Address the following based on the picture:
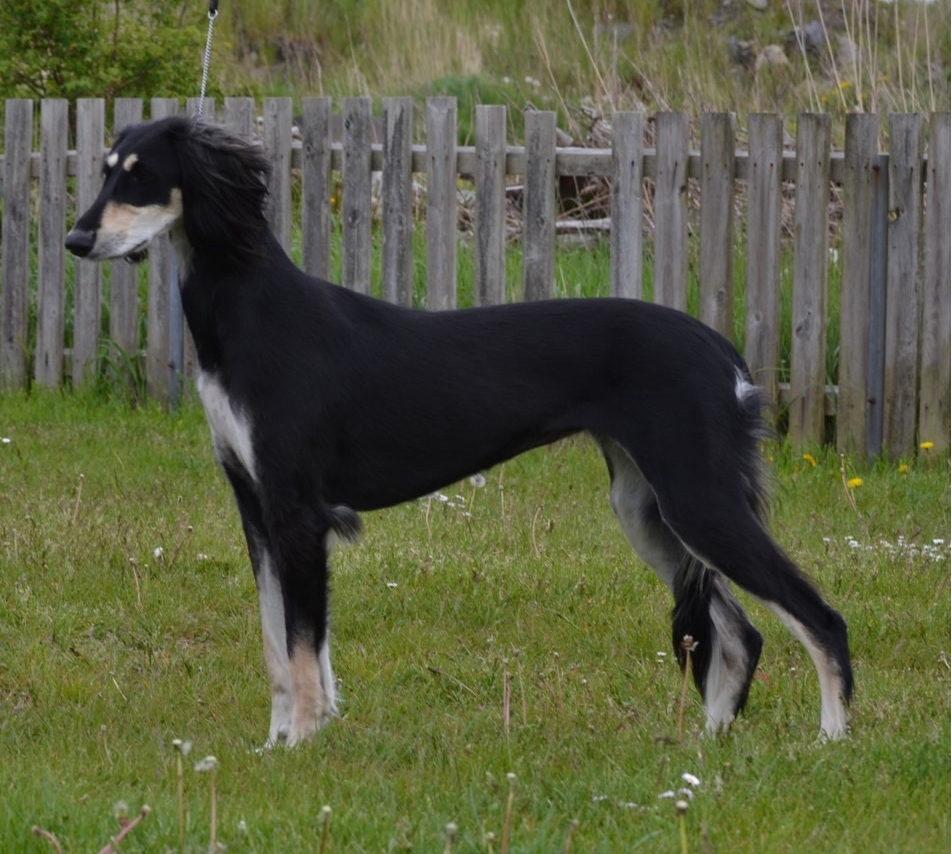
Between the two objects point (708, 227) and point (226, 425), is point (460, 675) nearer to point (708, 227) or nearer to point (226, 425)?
point (226, 425)

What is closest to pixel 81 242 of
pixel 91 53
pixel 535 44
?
pixel 91 53

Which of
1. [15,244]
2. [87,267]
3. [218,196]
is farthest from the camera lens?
[15,244]

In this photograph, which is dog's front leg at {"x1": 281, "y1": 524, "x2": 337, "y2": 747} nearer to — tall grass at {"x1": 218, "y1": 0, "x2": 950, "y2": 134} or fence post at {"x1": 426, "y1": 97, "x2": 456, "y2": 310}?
fence post at {"x1": 426, "y1": 97, "x2": 456, "y2": 310}

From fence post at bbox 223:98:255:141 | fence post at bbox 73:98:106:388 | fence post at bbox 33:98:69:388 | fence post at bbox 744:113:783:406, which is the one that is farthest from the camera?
fence post at bbox 33:98:69:388

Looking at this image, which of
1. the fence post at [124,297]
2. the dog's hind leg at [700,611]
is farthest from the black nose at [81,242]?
the fence post at [124,297]

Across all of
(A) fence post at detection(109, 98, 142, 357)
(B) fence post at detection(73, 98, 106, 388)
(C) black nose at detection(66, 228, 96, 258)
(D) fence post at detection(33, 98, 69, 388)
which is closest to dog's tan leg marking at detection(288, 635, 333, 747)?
(C) black nose at detection(66, 228, 96, 258)

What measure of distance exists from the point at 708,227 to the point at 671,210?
21cm

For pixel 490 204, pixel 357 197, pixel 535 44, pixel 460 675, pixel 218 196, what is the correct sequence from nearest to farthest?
pixel 218 196
pixel 460 675
pixel 490 204
pixel 357 197
pixel 535 44

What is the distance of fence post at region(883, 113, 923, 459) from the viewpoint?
7496mm

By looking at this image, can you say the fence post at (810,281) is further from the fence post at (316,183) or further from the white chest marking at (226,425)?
the white chest marking at (226,425)

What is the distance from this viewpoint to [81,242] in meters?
4.11

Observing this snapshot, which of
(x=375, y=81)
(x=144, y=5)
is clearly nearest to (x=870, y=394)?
(x=144, y=5)

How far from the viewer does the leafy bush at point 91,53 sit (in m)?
10.3

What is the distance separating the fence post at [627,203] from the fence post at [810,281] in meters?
0.82
